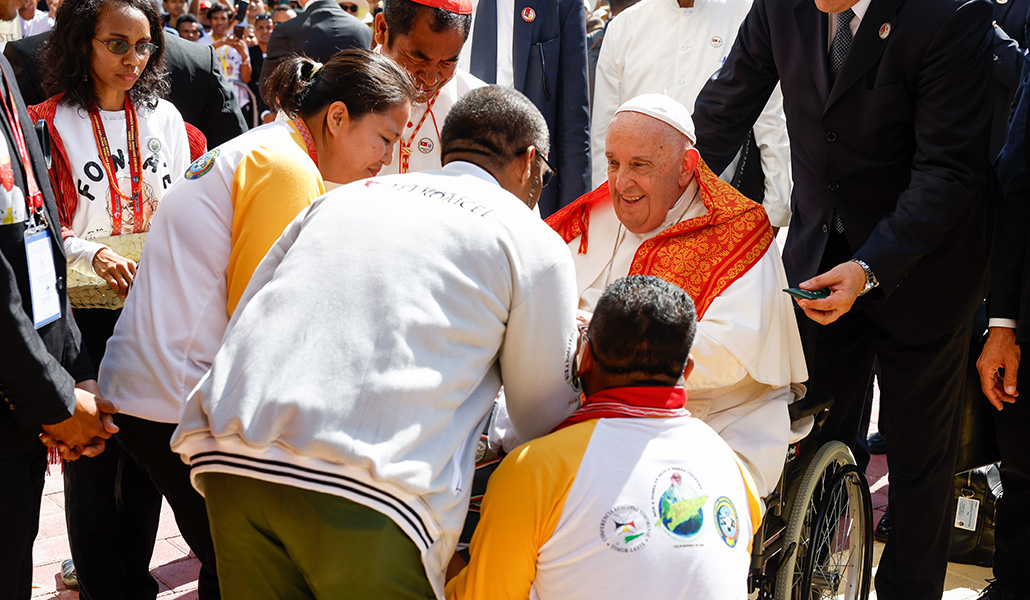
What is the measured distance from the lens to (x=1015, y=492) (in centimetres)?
335

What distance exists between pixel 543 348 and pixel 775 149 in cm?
308

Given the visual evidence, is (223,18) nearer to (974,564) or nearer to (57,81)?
(57,81)

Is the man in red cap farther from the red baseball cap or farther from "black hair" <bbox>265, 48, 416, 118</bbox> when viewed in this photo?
"black hair" <bbox>265, 48, 416, 118</bbox>

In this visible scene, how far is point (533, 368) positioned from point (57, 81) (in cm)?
213

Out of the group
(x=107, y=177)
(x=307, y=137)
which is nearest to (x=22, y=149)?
(x=307, y=137)

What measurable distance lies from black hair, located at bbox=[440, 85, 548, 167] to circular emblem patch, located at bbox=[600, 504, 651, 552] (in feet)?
2.58

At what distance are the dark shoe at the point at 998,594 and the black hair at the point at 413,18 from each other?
2.68 m

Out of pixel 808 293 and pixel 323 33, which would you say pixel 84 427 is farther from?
pixel 323 33

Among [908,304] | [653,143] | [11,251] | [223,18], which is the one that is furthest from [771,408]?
[223,18]

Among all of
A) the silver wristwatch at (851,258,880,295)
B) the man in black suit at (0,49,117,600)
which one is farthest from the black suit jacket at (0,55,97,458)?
the silver wristwatch at (851,258,880,295)

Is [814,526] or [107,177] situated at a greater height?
[107,177]

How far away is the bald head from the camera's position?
303cm

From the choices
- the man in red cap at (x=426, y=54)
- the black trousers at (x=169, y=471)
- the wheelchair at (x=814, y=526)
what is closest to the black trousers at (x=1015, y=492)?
the wheelchair at (x=814, y=526)

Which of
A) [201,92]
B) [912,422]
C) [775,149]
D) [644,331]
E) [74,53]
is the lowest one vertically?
[912,422]
